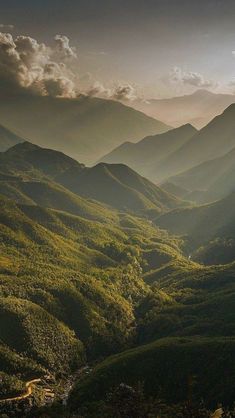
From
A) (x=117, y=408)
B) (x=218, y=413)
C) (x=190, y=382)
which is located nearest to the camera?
(x=190, y=382)

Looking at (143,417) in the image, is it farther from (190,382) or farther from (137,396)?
(190,382)

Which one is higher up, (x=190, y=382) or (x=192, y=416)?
(x=190, y=382)

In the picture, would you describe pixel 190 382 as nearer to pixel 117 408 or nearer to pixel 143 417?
pixel 143 417

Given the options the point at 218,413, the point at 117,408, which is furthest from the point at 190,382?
the point at 117,408

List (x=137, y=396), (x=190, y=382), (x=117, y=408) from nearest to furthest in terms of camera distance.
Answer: (x=190, y=382)
(x=137, y=396)
(x=117, y=408)

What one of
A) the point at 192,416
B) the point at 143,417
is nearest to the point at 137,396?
the point at 143,417

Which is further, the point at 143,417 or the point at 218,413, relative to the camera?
the point at 143,417

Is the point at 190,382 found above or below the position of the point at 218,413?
above

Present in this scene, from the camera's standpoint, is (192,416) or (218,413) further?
(218,413)

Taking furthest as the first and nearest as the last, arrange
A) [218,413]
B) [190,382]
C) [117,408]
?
[117,408] → [218,413] → [190,382]
